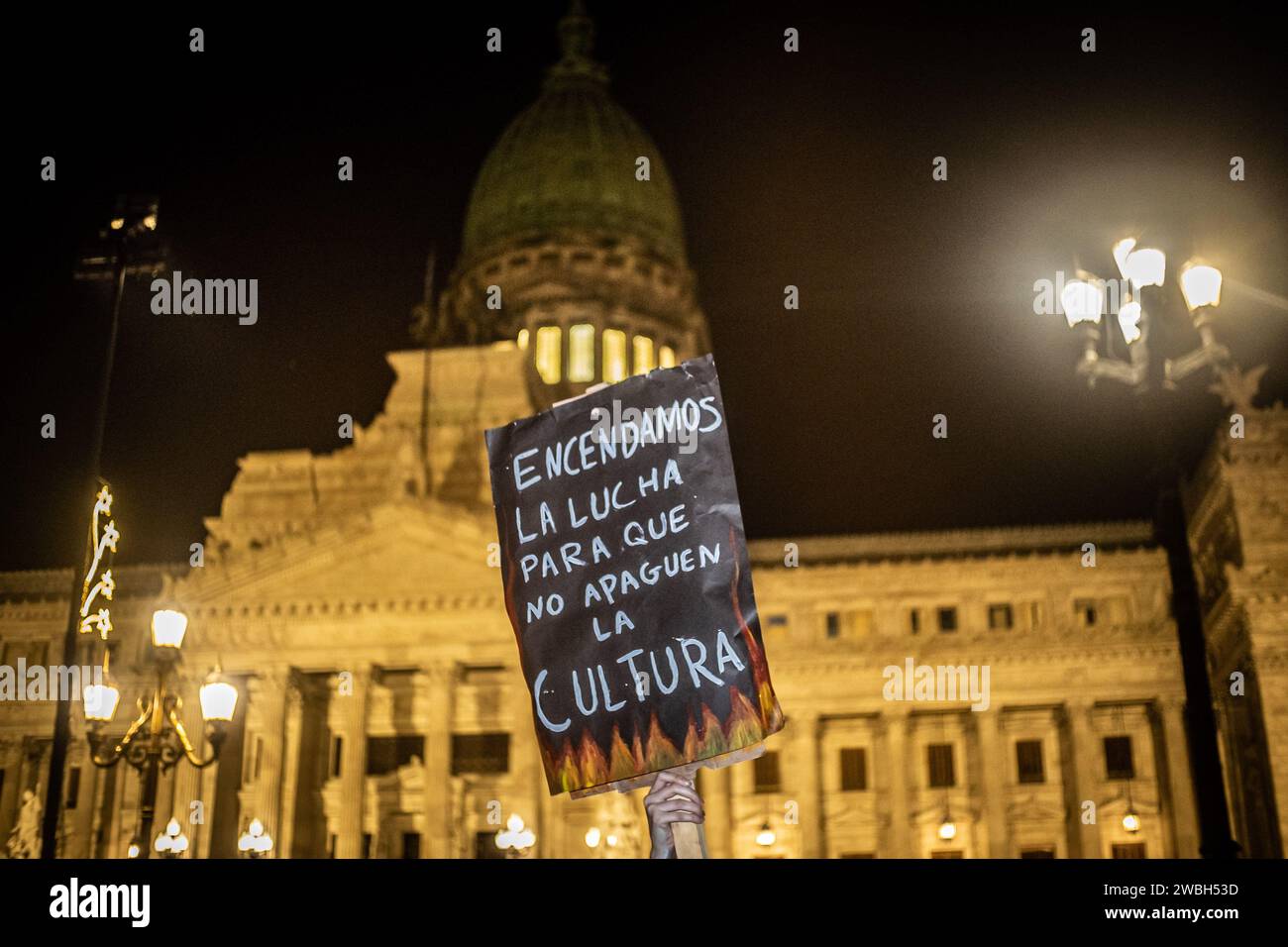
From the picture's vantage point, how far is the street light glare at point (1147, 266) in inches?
527

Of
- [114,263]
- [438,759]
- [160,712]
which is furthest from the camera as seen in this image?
[438,759]

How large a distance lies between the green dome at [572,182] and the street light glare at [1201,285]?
203ft

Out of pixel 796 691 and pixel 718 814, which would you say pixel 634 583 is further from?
pixel 796 691

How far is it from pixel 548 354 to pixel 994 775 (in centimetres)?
3271

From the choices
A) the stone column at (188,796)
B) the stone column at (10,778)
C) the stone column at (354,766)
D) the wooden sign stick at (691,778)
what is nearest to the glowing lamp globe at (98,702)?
the wooden sign stick at (691,778)

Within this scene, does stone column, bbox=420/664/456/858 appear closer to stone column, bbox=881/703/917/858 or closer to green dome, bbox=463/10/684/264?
stone column, bbox=881/703/917/858

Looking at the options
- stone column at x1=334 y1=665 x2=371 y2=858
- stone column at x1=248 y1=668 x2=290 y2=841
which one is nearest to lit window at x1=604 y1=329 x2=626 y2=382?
stone column at x1=334 y1=665 x2=371 y2=858

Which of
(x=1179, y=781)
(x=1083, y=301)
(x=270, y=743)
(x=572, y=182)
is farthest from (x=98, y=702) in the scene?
(x=572, y=182)

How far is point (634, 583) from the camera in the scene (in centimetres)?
841

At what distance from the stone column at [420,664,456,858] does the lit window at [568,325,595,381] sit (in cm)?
2445

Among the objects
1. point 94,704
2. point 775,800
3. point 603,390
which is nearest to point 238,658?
point 775,800

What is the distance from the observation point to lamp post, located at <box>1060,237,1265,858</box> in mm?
11594

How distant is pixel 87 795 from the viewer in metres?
48.9
